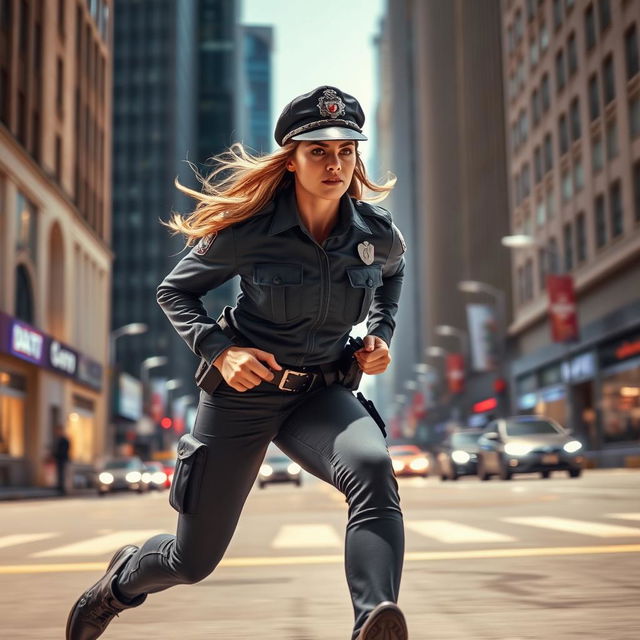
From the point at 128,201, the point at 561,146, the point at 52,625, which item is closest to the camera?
the point at 52,625

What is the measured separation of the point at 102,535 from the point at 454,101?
95109 millimetres

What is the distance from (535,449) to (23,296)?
68.7ft

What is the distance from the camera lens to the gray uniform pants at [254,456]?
3439 mm

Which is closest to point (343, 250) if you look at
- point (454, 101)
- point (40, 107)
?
point (40, 107)

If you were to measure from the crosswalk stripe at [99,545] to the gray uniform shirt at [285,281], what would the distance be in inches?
245

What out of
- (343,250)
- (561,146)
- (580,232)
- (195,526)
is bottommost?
(195,526)

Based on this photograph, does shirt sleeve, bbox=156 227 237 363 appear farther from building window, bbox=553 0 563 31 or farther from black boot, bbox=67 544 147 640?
building window, bbox=553 0 563 31

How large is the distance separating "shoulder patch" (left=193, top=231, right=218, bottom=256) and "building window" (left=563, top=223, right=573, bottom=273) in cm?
4462

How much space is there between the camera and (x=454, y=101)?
10300 centimetres

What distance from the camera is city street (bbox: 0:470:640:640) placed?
5.02m

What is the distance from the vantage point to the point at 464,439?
106 feet

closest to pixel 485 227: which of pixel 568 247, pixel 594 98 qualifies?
pixel 568 247

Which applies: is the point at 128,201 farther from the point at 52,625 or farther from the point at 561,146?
the point at 52,625

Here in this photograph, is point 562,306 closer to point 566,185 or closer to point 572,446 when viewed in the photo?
point 566,185
